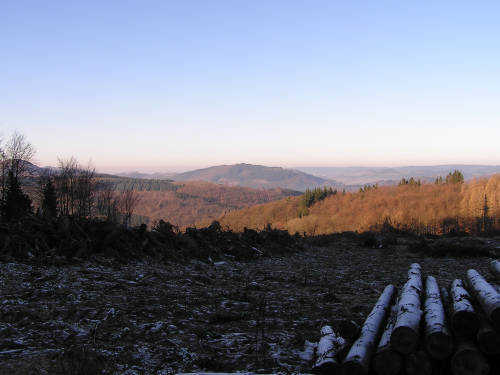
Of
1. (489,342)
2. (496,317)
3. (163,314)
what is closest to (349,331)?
(489,342)

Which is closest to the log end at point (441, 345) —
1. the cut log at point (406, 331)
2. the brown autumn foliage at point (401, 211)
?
the cut log at point (406, 331)

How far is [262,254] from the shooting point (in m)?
14.3

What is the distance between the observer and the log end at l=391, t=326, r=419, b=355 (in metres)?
3.28

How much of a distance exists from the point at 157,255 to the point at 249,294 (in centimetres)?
429

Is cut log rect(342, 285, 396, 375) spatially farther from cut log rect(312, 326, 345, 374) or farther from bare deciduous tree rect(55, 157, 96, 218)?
bare deciduous tree rect(55, 157, 96, 218)

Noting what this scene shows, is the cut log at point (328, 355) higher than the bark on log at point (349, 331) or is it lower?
lower

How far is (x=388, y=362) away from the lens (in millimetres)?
3311

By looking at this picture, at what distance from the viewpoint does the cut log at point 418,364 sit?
10.5 feet

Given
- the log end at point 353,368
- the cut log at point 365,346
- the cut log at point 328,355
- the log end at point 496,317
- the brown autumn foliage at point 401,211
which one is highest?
the log end at point 496,317

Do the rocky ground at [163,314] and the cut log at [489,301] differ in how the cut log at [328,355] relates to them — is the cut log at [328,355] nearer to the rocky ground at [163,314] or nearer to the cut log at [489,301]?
the rocky ground at [163,314]

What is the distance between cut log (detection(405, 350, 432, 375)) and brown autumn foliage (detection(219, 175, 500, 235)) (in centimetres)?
5510

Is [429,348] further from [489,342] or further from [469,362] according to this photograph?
[489,342]

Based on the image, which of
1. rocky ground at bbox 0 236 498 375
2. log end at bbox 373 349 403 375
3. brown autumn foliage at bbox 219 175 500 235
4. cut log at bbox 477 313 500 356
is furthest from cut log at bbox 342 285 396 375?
brown autumn foliage at bbox 219 175 500 235

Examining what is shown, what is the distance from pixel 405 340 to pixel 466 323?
625 mm
